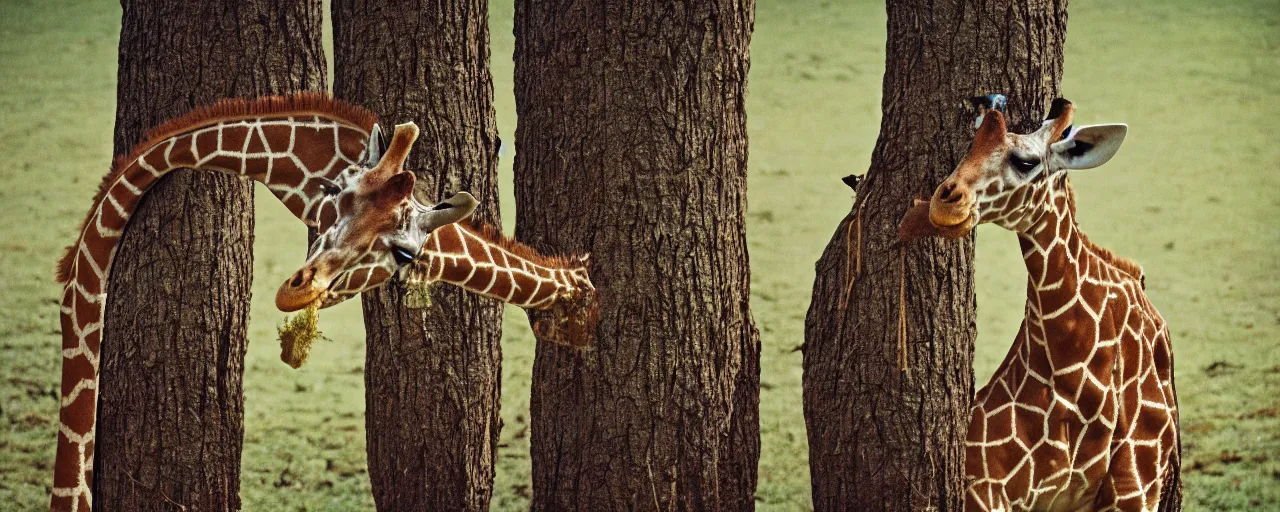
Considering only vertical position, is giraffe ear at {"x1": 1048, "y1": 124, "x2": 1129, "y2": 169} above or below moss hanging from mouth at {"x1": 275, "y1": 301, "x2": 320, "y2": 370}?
above

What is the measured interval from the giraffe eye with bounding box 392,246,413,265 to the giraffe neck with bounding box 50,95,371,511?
1.57ft

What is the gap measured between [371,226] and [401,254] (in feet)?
0.39

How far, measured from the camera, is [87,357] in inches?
170

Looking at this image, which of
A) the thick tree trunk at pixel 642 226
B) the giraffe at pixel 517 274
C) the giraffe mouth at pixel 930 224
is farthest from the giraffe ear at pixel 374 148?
the giraffe mouth at pixel 930 224

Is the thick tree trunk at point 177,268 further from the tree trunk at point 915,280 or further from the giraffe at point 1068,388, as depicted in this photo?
the giraffe at point 1068,388

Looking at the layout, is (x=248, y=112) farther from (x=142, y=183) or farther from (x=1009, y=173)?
(x=1009, y=173)

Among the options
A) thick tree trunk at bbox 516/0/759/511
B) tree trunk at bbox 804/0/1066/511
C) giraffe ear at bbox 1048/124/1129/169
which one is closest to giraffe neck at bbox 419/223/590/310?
thick tree trunk at bbox 516/0/759/511

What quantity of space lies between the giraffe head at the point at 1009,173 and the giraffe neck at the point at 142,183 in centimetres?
178

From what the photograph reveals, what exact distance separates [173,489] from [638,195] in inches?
78.3

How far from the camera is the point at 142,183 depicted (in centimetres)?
435

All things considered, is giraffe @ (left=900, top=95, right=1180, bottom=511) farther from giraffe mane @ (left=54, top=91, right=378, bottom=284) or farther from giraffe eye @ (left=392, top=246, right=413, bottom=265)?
giraffe mane @ (left=54, top=91, right=378, bottom=284)

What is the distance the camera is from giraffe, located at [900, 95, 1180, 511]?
444 cm

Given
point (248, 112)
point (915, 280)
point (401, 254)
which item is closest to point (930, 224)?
point (915, 280)

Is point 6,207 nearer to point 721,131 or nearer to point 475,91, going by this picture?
point 475,91
